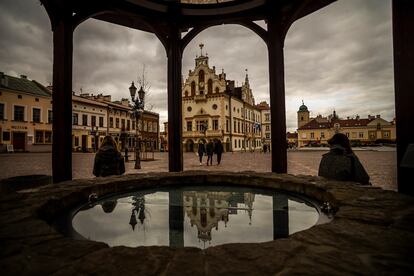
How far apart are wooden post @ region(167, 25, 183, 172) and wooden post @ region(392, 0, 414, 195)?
13.7 ft

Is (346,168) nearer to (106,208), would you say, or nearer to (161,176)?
(161,176)

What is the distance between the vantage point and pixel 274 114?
5117mm

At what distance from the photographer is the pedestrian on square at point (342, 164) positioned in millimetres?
3682

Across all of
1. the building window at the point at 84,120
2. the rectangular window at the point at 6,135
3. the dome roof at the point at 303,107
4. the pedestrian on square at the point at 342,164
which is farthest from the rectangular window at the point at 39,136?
the dome roof at the point at 303,107

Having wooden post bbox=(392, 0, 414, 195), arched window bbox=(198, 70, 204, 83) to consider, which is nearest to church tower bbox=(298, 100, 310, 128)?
arched window bbox=(198, 70, 204, 83)

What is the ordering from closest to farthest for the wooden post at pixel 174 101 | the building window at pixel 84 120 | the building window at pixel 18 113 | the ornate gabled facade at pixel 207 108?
the wooden post at pixel 174 101, the building window at pixel 18 113, the building window at pixel 84 120, the ornate gabled facade at pixel 207 108

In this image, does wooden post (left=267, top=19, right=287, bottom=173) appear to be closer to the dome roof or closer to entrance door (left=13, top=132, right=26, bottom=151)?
entrance door (left=13, top=132, right=26, bottom=151)

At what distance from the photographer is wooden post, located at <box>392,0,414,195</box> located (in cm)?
270

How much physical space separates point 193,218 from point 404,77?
3057 mm

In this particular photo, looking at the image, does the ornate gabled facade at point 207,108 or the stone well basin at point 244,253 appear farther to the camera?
the ornate gabled facade at point 207,108

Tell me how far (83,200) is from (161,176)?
4.78 ft

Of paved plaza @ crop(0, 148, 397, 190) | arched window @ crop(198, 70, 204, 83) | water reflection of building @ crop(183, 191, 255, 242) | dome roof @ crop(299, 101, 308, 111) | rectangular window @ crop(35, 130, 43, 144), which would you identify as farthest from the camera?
dome roof @ crop(299, 101, 308, 111)

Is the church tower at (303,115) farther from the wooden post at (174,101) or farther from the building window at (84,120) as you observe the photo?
the wooden post at (174,101)

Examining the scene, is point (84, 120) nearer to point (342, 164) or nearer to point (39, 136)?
point (39, 136)
